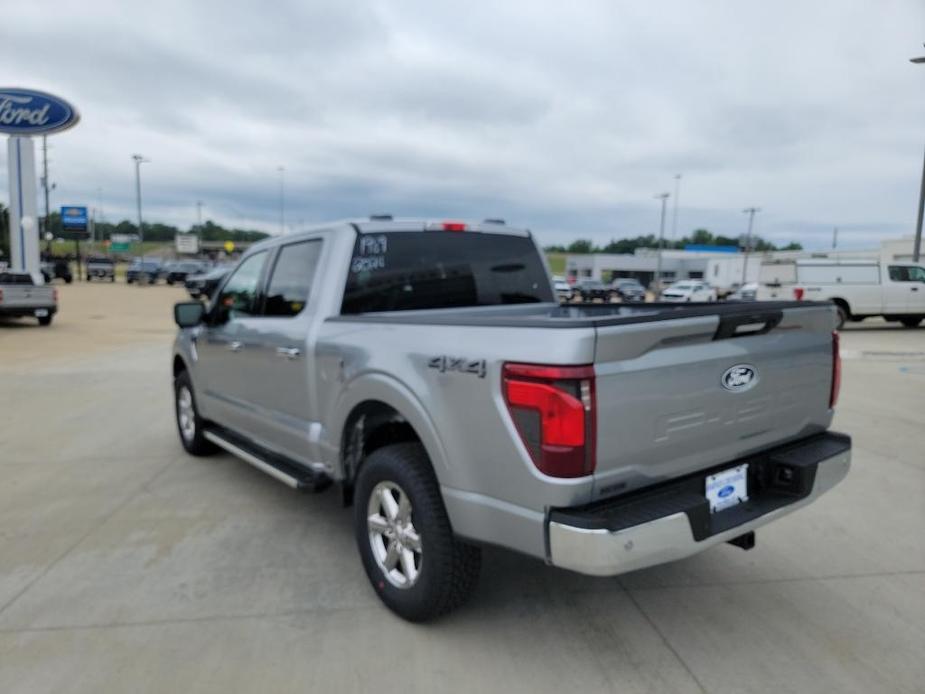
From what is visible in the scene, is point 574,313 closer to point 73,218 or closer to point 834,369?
point 834,369

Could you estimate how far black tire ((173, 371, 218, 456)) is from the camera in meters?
5.47

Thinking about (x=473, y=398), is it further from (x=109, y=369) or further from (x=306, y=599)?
(x=109, y=369)

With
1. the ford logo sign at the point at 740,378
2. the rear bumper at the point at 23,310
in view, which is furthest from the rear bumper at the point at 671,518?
the rear bumper at the point at 23,310

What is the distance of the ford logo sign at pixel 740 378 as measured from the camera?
8.75 ft

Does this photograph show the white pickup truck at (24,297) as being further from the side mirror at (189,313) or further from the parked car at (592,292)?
the parked car at (592,292)

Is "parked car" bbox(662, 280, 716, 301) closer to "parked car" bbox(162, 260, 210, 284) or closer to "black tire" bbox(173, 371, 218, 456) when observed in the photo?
"parked car" bbox(162, 260, 210, 284)

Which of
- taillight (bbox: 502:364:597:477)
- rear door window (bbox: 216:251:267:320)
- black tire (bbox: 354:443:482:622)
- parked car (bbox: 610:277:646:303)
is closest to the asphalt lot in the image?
black tire (bbox: 354:443:482:622)

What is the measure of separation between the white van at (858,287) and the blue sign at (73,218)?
57.5 metres

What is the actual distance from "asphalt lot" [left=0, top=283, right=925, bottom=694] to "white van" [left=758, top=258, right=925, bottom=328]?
1446cm

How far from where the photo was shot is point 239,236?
13650cm

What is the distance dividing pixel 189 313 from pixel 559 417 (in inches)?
149

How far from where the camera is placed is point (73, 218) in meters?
57.2

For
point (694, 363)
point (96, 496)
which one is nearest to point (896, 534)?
point (694, 363)

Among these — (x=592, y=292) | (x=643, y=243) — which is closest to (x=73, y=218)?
(x=592, y=292)
